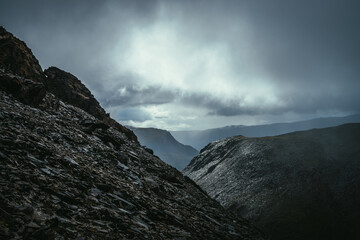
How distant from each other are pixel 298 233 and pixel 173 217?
58.6m

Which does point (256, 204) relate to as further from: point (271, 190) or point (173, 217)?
point (173, 217)

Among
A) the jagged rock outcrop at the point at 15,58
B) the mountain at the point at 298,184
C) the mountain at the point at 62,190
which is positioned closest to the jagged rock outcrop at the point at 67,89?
the jagged rock outcrop at the point at 15,58

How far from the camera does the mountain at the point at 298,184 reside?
60.3 metres

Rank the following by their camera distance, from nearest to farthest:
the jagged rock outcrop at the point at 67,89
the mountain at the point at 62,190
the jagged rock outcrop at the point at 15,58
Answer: the mountain at the point at 62,190 → the jagged rock outcrop at the point at 15,58 → the jagged rock outcrop at the point at 67,89

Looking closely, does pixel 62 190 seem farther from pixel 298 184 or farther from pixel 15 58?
pixel 298 184

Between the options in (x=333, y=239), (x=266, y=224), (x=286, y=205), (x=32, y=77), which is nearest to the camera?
(x=32, y=77)

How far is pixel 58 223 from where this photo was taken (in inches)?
329

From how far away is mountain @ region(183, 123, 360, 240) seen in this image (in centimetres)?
6031

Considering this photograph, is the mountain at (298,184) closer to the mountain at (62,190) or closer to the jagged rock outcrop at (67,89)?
the mountain at (62,190)

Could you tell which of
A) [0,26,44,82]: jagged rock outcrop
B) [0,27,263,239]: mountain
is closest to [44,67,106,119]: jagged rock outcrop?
[0,26,44,82]: jagged rock outcrop

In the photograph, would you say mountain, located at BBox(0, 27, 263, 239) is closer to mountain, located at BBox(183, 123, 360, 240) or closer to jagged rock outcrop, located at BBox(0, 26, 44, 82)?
jagged rock outcrop, located at BBox(0, 26, 44, 82)

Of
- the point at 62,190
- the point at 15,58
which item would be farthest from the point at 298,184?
the point at 15,58

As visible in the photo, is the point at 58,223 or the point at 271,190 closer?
the point at 58,223

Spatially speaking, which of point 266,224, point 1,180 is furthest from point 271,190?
point 1,180
